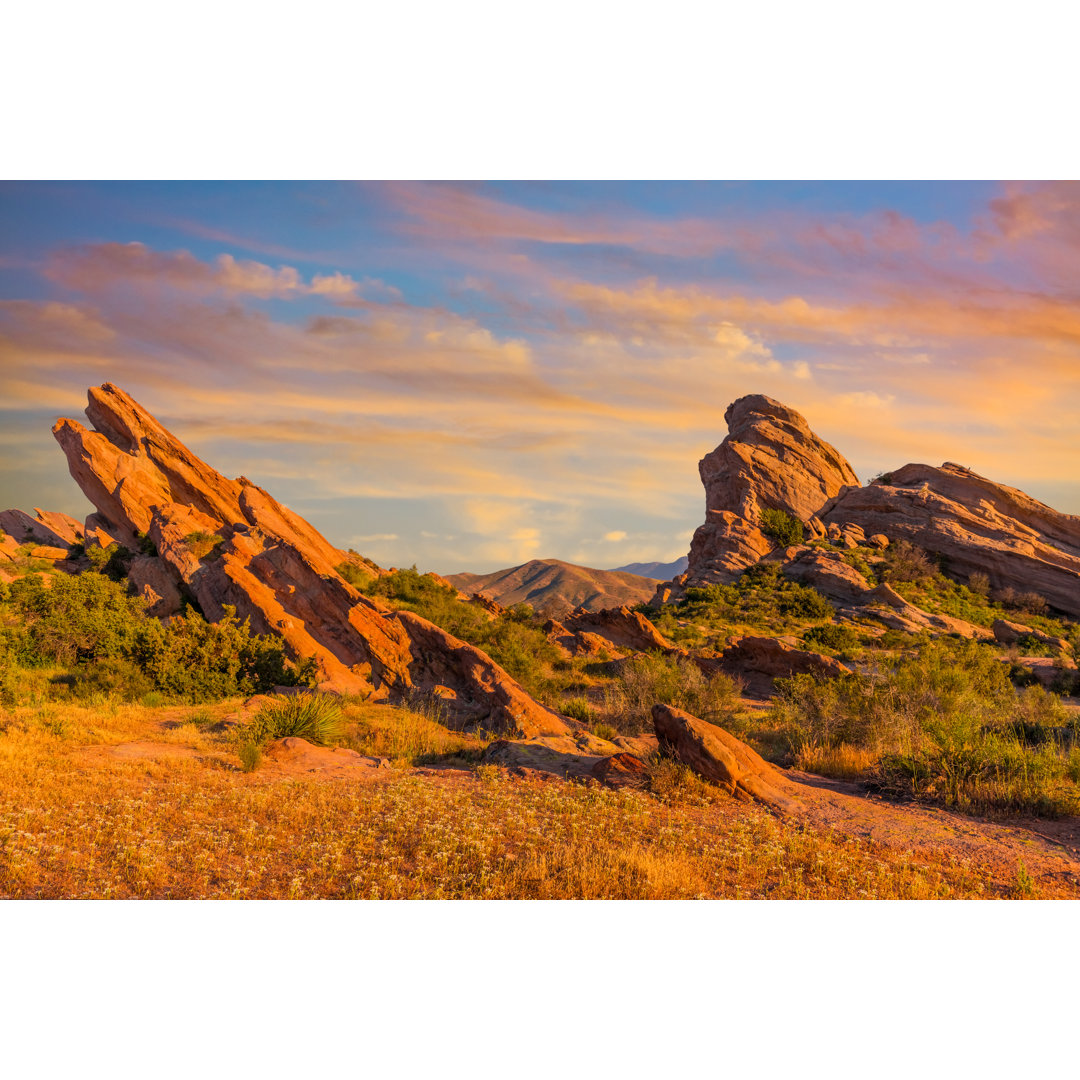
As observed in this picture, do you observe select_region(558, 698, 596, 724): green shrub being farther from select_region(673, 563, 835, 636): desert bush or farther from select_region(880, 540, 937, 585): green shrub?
select_region(880, 540, 937, 585): green shrub

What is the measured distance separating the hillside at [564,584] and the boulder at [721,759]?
73.3 m

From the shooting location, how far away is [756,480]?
51219 mm

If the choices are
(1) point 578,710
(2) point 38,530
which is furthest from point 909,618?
(2) point 38,530

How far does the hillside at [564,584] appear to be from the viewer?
8781 cm

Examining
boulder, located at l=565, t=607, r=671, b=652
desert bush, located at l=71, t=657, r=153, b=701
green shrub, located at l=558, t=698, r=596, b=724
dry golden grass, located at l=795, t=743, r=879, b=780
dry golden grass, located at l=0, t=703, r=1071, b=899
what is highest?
dry golden grass, located at l=0, t=703, r=1071, b=899

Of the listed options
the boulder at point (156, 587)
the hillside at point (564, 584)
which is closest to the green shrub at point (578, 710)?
the boulder at point (156, 587)

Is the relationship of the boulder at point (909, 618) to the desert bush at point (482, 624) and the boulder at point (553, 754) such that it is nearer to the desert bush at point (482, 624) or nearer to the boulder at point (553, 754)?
the desert bush at point (482, 624)

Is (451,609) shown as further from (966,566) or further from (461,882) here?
(966,566)

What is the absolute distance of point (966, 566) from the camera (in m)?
40.5

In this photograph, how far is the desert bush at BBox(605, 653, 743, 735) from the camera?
47.0 feet

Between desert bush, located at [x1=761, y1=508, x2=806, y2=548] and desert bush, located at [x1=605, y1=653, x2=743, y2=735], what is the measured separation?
96.5ft

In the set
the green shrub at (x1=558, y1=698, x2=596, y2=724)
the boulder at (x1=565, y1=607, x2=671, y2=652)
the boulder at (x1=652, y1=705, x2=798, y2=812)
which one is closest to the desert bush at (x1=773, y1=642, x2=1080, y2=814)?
the boulder at (x1=652, y1=705, x2=798, y2=812)

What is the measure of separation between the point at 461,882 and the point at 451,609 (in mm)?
19899

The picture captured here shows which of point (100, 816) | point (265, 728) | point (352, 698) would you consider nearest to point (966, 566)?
point (352, 698)
